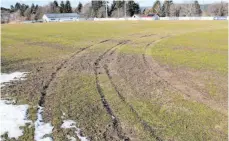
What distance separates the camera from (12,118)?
6.94 m

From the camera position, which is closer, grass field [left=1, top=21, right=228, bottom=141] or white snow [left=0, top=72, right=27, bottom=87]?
grass field [left=1, top=21, right=228, bottom=141]

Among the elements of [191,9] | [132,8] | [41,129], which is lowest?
[41,129]

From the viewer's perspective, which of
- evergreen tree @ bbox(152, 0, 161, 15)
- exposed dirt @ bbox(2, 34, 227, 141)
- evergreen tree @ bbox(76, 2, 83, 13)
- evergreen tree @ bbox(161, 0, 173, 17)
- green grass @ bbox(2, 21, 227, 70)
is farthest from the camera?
evergreen tree @ bbox(76, 2, 83, 13)

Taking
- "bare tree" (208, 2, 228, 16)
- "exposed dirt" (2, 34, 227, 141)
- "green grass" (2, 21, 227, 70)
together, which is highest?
"bare tree" (208, 2, 228, 16)

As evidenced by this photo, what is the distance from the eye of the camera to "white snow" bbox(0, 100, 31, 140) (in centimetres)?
622

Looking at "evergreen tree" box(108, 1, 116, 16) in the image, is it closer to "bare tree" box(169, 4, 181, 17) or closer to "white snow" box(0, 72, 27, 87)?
"bare tree" box(169, 4, 181, 17)

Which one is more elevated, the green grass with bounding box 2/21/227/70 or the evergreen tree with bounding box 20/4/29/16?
the evergreen tree with bounding box 20/4/29/16

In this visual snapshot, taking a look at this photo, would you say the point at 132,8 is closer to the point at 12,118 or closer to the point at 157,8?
the point at 157,8

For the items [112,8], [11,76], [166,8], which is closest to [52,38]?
[11,76]

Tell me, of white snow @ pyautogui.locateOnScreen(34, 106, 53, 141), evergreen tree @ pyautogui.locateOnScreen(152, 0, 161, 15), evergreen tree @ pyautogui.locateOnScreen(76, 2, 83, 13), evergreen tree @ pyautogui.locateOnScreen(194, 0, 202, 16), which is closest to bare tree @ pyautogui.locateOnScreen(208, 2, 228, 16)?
evergreen tree @ pyautogui.locateOnScreen(194, 0, 202, 16)

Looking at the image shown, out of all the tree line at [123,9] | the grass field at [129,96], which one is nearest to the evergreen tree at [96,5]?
the tree line at [123,9]

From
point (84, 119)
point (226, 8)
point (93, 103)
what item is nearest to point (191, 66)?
point (93, 103)

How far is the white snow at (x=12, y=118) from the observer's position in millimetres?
6219

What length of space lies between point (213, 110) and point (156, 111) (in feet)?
4.97
